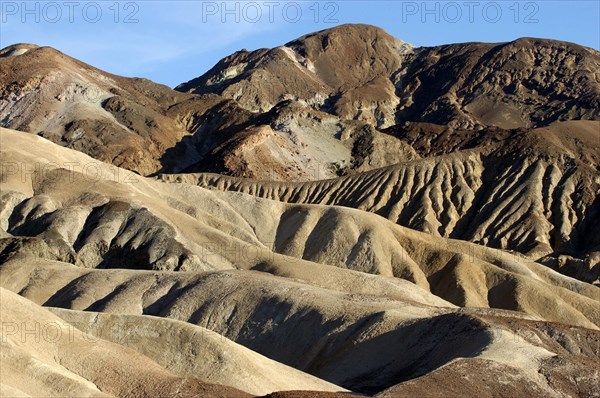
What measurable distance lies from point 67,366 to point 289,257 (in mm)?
46900

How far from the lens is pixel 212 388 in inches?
1647

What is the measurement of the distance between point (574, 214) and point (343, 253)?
49134 mm

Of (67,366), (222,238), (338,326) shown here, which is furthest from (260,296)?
(67,366)

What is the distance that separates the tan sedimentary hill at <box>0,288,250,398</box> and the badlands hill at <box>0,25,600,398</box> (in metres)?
0.11

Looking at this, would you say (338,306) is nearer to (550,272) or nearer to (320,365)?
(320,365)

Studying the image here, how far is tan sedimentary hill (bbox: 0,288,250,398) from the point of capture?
3962cm

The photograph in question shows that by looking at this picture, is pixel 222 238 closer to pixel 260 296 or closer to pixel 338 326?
pixel 260 296

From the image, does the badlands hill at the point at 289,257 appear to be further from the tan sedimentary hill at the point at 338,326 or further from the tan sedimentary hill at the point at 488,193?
the tan sedimentary hill at the point at 488,193

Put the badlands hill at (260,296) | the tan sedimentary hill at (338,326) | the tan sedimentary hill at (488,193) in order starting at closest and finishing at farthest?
Answer: the badlands hill at (260,296)
the tan sedimentary hill at (338,326)
the tan sedimentary hill at (488,193)

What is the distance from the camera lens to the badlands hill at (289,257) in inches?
1890

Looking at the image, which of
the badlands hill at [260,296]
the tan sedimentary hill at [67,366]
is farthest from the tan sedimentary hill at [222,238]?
the tan sedimentary hill at [67,366]

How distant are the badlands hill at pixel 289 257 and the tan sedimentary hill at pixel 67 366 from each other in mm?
107

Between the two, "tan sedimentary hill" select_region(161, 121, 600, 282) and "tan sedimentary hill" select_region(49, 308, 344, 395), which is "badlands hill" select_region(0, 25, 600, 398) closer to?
"tan sedimentary hill" select_region(49, 308, 344, 395)

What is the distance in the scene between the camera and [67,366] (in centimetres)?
4434
